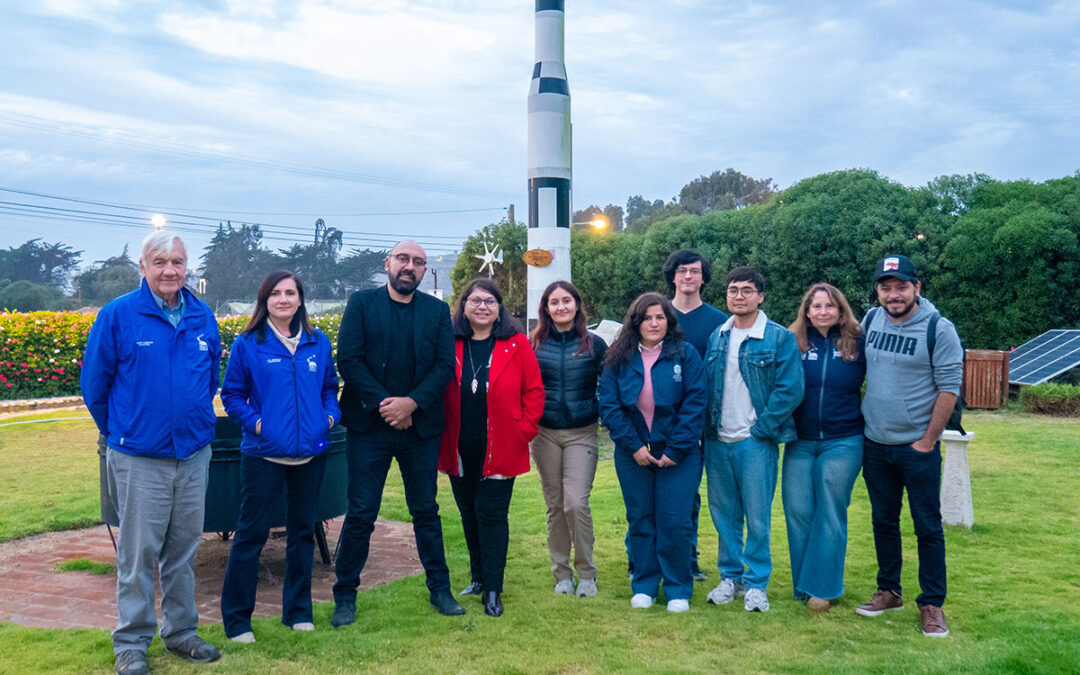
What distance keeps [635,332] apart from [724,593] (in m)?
1.56

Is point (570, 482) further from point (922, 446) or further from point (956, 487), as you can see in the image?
point (956, 487)

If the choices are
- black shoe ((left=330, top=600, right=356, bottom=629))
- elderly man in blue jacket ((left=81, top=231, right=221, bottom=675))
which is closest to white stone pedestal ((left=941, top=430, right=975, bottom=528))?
black shoe ((left=330, top=600, right=356, bottom=629))

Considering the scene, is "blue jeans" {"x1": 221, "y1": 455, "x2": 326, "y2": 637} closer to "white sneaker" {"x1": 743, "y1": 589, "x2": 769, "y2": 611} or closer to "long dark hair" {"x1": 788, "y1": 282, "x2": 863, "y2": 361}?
"white sneaker" {"x1": 743, "y1": 589, "x2": 769, "y2": 611}

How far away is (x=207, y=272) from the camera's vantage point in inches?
2483

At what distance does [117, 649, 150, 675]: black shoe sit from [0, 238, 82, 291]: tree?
2537 inches

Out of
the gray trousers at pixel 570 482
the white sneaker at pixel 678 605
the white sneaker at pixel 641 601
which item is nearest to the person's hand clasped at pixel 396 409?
the gray trousers at pixel 570 482

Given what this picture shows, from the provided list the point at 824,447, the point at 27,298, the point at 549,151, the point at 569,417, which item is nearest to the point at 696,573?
the point at 824,447

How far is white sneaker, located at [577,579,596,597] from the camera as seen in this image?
4.96m

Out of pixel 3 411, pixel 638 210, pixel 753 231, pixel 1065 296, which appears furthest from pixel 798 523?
pixel 638 210

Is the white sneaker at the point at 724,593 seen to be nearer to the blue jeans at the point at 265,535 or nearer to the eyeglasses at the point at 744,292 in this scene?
the eyeglasses at the point at 744,292

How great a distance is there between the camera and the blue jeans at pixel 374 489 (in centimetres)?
443

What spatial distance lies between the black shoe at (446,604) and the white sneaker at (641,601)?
955 mm

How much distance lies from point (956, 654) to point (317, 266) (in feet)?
213

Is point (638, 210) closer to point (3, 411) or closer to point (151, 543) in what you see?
point (3, 411)
